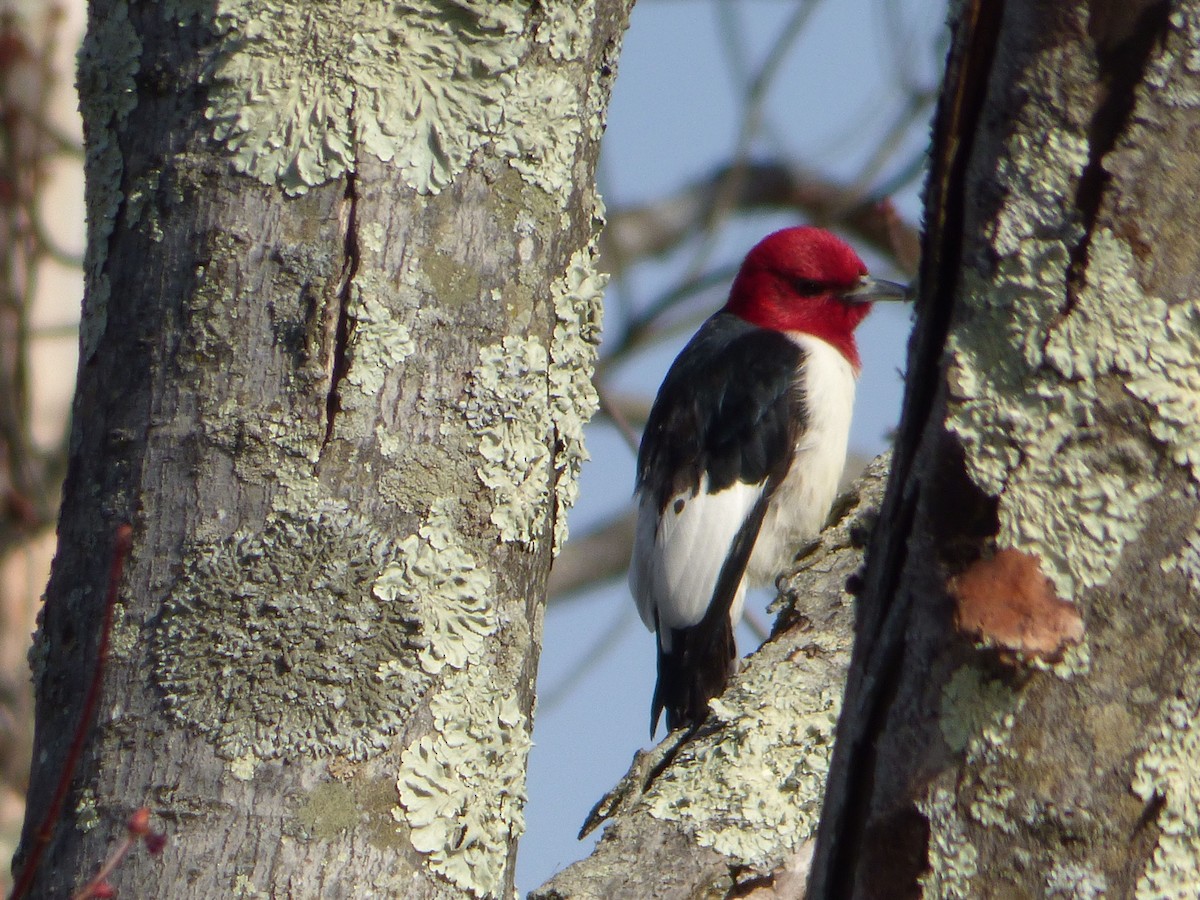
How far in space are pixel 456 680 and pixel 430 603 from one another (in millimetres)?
98

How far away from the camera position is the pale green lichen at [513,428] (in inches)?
64.6

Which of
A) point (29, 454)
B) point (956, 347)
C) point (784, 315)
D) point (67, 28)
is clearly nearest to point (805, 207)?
point (784, 315)

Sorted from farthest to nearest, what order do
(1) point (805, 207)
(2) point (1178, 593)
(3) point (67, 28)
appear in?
(1) point (805, 207) < (3) point (67, 28) < (2) point (1178, 593)

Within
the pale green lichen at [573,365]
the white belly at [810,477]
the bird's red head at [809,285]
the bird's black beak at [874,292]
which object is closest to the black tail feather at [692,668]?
the white belly at [810,477]

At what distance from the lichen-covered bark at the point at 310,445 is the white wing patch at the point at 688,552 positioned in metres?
2.77

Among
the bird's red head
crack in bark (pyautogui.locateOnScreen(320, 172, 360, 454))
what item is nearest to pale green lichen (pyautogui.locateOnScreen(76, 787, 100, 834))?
crack in bark (pyautogui.locateOnScreen(320, 172, 360, 454))

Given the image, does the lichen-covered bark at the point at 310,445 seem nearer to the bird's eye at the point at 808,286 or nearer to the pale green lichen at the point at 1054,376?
the pale green lichen at the point at 1054,376

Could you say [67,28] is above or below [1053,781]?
above

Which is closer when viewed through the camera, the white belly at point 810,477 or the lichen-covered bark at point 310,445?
the lichen-covered bark at point 310,445

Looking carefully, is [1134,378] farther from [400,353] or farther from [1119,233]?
[400,353]

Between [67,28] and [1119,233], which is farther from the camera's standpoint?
[67,28]

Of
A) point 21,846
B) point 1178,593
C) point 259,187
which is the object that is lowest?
point 21,846

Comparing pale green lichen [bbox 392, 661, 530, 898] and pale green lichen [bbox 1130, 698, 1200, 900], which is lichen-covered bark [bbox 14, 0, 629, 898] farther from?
pale green lichen [bbox 1130, 698, 1200, 900]

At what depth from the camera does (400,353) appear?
159cm
